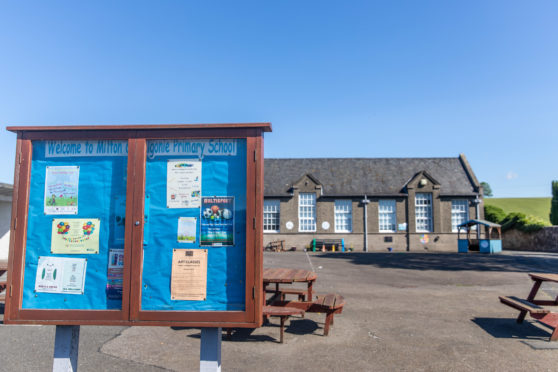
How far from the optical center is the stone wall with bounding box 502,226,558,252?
114 feet

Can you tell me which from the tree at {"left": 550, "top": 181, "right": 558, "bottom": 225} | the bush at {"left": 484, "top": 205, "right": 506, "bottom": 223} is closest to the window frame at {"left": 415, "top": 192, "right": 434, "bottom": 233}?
the bush at {"left": 484, "top": 205, "right": 506, "bottom": 223}

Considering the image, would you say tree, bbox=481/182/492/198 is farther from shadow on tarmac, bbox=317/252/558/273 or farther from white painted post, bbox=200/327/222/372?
white painted post, bbox=200/327/222/372

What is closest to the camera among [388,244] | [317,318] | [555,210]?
[317,318]

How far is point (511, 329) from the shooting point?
292 inches

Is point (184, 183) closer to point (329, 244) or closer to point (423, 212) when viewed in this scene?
point (329, 244)

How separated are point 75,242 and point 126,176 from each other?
0.72 m

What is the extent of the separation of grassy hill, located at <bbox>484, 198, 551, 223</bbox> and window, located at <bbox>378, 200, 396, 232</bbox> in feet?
206

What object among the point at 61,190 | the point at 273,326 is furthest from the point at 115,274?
the point at 273,326

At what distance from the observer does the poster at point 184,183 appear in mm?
3508

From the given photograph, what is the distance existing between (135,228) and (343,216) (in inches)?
1333

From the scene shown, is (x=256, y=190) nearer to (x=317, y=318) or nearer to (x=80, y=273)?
(x=80, y=273)

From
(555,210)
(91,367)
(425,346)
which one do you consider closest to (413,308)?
→ (425,346)

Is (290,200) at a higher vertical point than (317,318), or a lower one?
higher

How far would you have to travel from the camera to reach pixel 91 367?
5.26 metres
